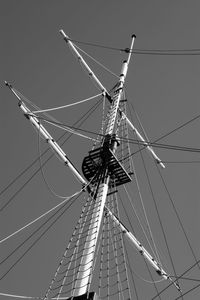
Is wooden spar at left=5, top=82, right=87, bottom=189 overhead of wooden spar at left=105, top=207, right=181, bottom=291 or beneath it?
overhead

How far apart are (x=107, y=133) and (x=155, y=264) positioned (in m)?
3.92

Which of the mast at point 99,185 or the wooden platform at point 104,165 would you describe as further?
the wooden platform at point 104,165

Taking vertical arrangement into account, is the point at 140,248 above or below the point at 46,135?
below

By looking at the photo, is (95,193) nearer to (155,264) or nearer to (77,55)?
(155,264)

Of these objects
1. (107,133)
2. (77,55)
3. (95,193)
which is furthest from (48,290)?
(77,55)

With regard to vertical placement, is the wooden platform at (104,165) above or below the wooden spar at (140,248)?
above

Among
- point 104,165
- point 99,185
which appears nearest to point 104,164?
point 104,165

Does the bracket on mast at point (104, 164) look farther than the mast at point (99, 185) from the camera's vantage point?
Yes

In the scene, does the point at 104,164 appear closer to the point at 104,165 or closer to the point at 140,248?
the point at 104,165

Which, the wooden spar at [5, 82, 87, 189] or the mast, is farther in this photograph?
the wooden spar at [5, 82, 87, 189]

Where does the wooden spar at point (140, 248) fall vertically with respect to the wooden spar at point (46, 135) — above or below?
below

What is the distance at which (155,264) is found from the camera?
13602 mm

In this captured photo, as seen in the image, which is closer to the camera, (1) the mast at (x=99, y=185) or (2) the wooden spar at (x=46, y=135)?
(1) the mast at (x=99, y=185)

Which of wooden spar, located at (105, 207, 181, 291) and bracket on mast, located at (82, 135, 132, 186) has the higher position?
bracket on mast, located at (82, 135, 132, 186)
